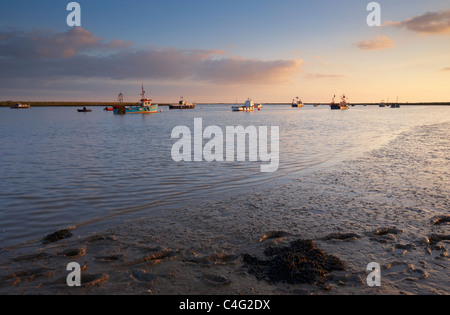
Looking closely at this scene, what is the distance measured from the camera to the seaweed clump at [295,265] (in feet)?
17.1

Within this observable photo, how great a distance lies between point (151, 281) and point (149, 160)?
45.1ft

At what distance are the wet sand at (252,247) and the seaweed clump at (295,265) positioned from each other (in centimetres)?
9

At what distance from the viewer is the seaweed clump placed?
5.22 m

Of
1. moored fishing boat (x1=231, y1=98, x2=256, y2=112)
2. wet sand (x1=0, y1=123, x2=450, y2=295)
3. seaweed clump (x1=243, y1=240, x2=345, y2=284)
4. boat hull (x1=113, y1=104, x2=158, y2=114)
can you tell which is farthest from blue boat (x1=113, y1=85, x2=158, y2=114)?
seaweed clump (x1=243, y1=240, x2=345, y2=284)

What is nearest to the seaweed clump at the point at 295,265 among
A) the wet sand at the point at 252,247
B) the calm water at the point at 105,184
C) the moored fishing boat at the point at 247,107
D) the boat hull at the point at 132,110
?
the wet sand at the point at 252,247

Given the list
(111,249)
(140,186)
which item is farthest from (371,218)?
(140,186)

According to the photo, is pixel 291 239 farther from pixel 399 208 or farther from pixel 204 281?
pixel 399 208

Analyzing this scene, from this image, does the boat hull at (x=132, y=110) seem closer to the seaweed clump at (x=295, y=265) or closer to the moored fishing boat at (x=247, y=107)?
the moored fishing boat at (x=247, y=107)

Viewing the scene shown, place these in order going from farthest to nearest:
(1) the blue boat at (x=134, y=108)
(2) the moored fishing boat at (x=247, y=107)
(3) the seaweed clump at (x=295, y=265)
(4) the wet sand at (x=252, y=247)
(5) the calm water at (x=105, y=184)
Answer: (2) the moored fishing boat at (x=247, y=107) → (1) the blue boat at (x=134, y=108) → (5) the calm water at (x=105, y=184) → (3) the seaweed clump at (x=295, y=265) → (4) the wet sand at (x=252, y=247)

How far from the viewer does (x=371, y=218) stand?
27.2 feet

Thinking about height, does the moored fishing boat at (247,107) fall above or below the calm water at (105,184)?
above

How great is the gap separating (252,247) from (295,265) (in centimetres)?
132

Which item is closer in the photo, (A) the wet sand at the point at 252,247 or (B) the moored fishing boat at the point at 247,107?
(A) the wet sand at the point at 252,247

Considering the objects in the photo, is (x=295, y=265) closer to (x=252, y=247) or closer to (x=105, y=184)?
(x=252, y=247)
